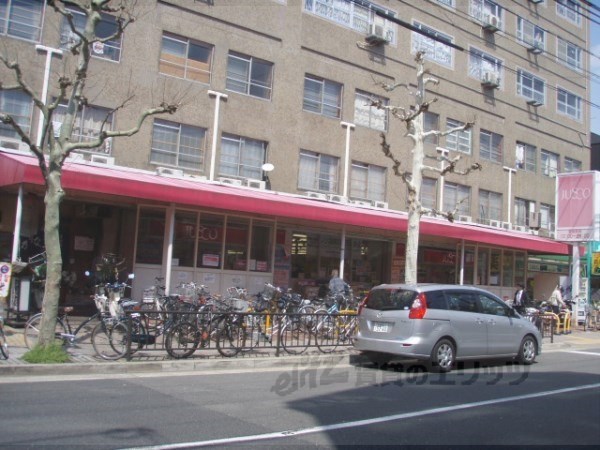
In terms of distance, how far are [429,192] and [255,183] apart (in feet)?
28.2

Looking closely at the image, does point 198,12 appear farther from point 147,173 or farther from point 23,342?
point 23,342

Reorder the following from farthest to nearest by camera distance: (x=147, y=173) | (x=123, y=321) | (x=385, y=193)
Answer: (x=385, y=193), (x=147, y=173), (x=123, y=321)

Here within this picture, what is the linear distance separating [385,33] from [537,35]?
10.6 meters

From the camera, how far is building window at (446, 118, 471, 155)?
25062 millimetres

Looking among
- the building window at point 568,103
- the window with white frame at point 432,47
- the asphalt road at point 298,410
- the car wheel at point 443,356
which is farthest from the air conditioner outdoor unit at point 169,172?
the building window at point 568,103

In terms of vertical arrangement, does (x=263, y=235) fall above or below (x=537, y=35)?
below

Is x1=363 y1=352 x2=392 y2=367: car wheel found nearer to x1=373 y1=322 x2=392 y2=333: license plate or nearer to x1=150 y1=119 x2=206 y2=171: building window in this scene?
x1=373 y1=322 x2=392 y2=333: license plate

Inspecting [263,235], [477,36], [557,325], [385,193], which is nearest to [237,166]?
[263,235]

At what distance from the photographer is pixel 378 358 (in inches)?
483

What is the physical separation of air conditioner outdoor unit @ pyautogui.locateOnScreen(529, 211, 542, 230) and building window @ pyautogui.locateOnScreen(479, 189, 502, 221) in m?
2.19

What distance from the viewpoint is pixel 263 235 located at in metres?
18.5

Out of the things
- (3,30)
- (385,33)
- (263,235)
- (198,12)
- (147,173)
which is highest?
(385,33)

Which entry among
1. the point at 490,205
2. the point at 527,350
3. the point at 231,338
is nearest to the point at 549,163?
the point at 490,205

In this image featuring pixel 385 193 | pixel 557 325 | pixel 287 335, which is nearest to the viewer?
pixel 287 335
